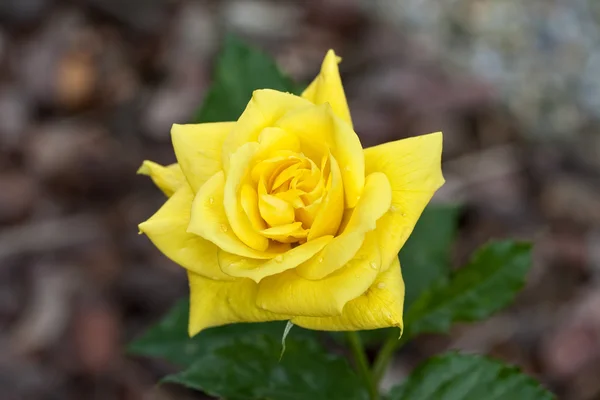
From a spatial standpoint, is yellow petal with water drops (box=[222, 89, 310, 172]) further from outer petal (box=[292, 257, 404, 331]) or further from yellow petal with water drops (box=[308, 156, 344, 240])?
outer petal (box=[292, 257, 404, 331])

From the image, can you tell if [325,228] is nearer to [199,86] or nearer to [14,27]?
[199,86]

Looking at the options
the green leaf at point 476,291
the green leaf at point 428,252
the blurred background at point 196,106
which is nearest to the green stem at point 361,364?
the green leaf at point 476,291

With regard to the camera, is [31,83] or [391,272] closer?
[391,272]

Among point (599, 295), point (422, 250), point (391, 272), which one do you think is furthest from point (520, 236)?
point (391, 272)

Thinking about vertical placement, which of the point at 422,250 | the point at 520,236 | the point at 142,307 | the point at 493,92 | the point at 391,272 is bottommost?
the point at 142,307

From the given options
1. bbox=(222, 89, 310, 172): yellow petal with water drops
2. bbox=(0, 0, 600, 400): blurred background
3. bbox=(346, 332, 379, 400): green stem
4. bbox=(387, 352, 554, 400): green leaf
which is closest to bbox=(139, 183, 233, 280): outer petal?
bbox=(222, 89, 310, 172): yellow petal with water drops

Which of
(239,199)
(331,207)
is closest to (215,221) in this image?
(239,199)

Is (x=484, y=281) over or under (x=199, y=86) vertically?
over

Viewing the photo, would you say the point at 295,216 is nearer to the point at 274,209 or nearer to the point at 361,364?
the point at 274,209
